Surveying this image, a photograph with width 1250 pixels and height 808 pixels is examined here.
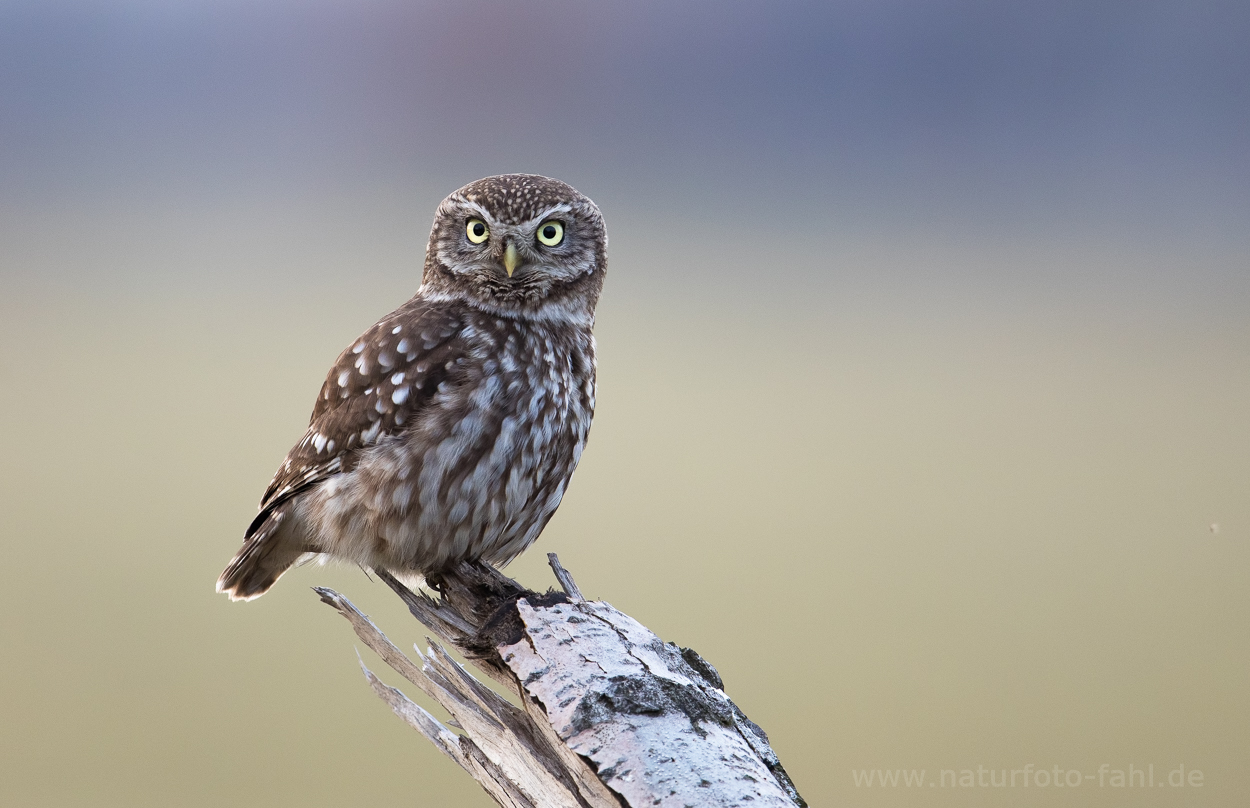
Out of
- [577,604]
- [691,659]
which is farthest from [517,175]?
[691,659]

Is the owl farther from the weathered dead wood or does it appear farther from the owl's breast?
the weathered dead wood

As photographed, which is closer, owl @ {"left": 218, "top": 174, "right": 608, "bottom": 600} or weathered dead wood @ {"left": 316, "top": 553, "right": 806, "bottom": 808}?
weathered dead wood @ {"left": 316, "top": 553, "right": 806, "bottom": 808}

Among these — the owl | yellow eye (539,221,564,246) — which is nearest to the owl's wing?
the owl

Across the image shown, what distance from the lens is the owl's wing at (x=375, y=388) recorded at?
2354 millimetres

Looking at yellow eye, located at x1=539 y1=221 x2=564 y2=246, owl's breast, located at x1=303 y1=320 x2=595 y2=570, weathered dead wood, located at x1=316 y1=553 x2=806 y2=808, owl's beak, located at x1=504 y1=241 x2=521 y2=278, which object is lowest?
weathered dead wood, located at x1=316 y1=553 x2=806 y2=808

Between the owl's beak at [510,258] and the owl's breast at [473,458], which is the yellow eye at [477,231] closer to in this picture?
the owl's beak at [510,258]

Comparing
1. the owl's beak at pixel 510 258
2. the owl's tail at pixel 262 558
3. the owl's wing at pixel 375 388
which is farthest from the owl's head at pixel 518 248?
the owl's tail at pixel 262 558

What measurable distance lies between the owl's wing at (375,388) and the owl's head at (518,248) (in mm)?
113

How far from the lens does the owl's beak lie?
2.37 m

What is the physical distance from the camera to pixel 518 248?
2.40 m

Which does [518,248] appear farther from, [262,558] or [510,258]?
[262,558]

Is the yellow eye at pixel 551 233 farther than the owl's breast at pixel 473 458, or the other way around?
the yellow eye at pixel 551 233

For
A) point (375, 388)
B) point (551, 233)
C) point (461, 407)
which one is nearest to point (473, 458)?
point (461, 407)

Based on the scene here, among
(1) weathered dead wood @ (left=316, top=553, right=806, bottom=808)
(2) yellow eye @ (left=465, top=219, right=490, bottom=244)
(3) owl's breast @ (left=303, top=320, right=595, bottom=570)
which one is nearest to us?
(1) weathered dead wood @ (left=316, top=553, right=806, bottom=808)
